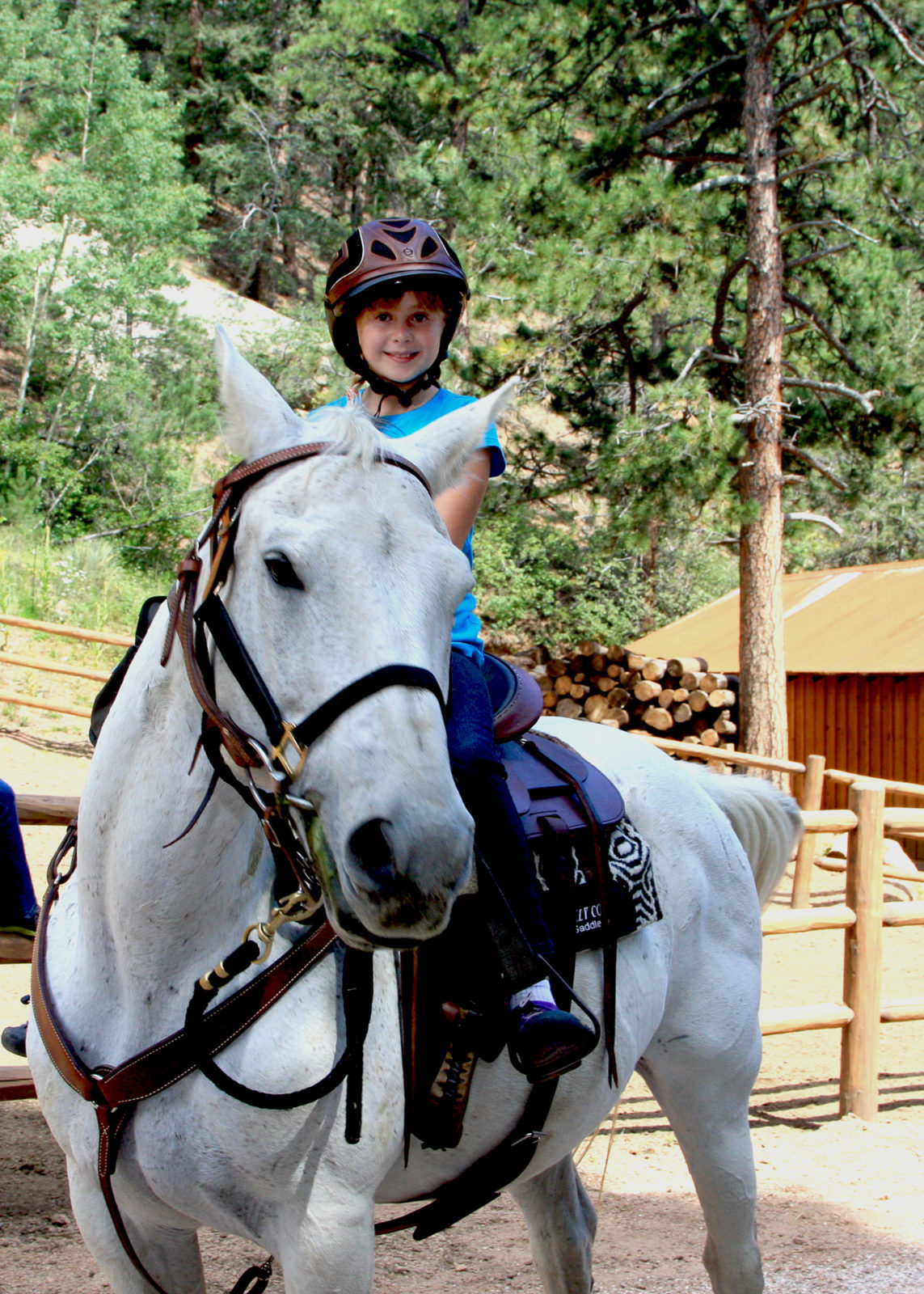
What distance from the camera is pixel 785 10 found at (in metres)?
11.6

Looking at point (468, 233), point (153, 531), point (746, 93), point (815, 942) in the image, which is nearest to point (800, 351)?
point (746, 93)

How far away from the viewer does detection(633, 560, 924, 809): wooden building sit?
501 inches

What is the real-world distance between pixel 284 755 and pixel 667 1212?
12.0 ft

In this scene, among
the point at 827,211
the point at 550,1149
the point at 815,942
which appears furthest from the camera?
the point at 827,211

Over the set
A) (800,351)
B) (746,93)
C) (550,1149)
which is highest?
(746,93)

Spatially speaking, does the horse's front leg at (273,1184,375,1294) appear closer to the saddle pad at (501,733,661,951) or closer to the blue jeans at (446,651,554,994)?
the blue jeans at (446,651,554,994)

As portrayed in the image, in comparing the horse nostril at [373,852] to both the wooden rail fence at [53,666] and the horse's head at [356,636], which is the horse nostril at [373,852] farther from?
the wooden rail fence at [53,666]

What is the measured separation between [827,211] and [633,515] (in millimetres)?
4885

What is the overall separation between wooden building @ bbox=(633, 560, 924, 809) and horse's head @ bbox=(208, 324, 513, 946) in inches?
465

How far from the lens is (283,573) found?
1.45m

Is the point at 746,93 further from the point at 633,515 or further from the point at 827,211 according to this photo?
the point at 633,515

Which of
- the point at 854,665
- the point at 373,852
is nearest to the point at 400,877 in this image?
Answer: the point at 373,852

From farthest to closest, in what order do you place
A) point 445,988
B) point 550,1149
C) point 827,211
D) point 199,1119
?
point 827,211 < point 550,1149 < point 445,988 < point 199,1119

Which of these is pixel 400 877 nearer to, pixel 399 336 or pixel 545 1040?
pixel 545 1040
